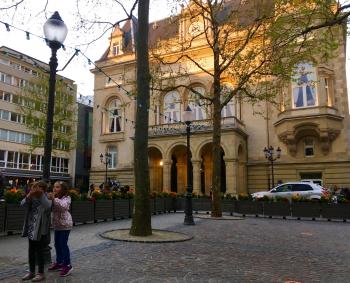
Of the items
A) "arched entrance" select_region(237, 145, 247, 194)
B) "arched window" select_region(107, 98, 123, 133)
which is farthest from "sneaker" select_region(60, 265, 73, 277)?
"arched window" select_region(107, 98, 123, 133)

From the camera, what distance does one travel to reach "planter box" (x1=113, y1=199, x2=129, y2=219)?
1686 cm

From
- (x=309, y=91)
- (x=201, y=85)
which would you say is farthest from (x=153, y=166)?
(x=309, y=91)

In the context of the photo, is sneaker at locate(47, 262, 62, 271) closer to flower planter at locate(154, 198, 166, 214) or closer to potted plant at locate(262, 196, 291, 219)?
flower planter at locate(154, 198, 166, 214)

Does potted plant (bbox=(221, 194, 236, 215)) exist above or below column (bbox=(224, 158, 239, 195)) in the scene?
below

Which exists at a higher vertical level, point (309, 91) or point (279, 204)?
point (309, 91)

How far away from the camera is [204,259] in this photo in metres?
8.02

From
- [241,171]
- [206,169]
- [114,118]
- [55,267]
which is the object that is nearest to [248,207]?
[241,171]

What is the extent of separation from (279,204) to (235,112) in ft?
49.8

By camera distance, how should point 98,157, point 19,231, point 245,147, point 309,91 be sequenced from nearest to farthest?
point 19,231 < point 309,91 < point 245,147 < point 98,157

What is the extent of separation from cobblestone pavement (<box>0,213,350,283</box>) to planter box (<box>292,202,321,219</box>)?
7558 mm

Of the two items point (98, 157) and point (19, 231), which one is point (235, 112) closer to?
point (98, 157)

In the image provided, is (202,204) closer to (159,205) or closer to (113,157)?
(159,205)

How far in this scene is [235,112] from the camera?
3394 cm

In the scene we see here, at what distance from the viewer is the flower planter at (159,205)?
20.9 metres
